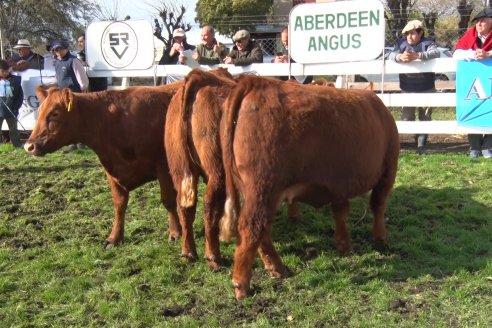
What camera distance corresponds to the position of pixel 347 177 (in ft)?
13.6

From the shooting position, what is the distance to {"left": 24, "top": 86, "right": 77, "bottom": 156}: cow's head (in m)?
5.08

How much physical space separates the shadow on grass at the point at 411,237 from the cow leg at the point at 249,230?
800mm

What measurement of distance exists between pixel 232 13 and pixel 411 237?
2991 centimetres

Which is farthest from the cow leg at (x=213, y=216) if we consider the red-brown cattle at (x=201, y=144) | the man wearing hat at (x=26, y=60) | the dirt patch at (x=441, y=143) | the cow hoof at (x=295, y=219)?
the man wearing hat at (x=26, y=60)

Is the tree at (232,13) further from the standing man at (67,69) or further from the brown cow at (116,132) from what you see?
the brown cow at (116,132)

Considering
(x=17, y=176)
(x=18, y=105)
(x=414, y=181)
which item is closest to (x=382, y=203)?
(x=414, y=181)

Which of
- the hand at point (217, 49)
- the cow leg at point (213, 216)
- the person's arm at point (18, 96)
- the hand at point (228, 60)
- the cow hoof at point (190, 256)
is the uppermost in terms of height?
the hand at point (217, 49)

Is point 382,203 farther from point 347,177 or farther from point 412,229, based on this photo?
point 347,177

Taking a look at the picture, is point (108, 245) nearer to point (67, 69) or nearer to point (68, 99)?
point (68, 99)

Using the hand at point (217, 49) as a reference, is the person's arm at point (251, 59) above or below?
below

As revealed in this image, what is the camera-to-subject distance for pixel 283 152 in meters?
3.70

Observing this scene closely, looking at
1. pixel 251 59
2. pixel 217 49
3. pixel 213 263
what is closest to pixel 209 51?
pixel 217 49

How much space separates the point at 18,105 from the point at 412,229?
24.2 feet

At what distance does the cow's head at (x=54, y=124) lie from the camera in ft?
16.7
